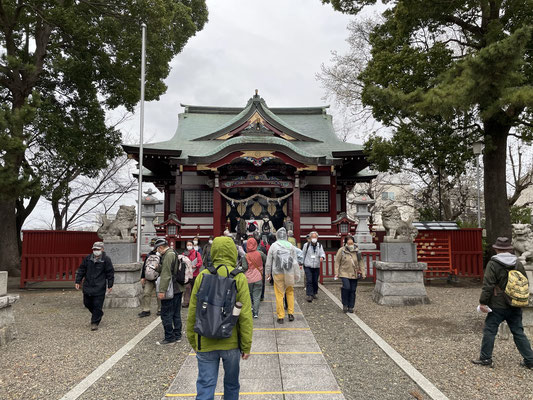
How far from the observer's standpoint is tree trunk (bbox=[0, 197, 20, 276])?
470 inches

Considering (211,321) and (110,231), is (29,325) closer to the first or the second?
(110,231)

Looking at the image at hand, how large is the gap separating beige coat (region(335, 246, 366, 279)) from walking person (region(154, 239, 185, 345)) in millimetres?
3256

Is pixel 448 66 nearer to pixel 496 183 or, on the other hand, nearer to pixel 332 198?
pixel 496 183

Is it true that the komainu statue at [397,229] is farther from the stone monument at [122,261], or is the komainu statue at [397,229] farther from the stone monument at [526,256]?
the stone monument at [122,261]

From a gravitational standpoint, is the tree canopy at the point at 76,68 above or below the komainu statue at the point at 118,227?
above

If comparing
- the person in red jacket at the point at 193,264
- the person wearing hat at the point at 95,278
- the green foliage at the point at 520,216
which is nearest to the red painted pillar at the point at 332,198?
the green foliage at the point at 520,216

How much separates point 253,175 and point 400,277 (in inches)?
375

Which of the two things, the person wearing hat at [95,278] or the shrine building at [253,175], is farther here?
the shrine building at [253,175]

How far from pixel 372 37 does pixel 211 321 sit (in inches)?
482

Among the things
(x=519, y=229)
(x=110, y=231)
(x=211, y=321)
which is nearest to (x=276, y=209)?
(x=110, y=231)

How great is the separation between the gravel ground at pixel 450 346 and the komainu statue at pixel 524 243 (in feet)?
4.38

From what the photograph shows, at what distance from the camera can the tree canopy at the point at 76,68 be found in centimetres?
1106

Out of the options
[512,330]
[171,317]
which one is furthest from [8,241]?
[512,330]

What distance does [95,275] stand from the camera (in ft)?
19.8
